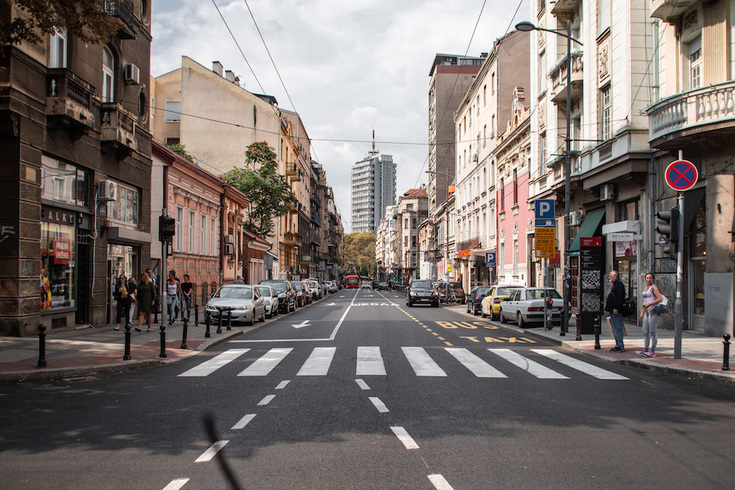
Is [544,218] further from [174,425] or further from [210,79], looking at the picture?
[210,79]

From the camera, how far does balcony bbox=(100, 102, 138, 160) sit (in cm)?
1809

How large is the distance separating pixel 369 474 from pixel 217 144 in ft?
150

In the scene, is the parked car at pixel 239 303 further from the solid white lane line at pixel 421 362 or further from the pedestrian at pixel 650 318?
the pedestrian at pixel 650 318

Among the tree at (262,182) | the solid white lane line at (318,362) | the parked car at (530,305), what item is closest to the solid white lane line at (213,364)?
the solid white lane line at (318,362)

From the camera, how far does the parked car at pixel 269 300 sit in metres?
25.0

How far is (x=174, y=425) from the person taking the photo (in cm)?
658

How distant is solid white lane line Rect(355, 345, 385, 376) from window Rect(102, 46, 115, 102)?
39.3 feet

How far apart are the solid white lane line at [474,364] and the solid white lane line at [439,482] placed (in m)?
5.28

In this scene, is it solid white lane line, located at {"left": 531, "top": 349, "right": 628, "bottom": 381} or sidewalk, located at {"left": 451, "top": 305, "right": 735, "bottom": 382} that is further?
sidewalk, located at {"left": 451, "top": 305, "right": 735, "bottom": 382}

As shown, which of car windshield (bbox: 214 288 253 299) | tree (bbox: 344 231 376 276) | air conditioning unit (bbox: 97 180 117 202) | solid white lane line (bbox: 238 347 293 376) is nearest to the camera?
solid white lane line (bbox: 238 347 293 376)

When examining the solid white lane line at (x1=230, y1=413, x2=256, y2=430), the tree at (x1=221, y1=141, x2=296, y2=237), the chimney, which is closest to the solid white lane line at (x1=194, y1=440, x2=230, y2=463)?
the solid white lane line at (x1=230, y1=413, x2=256, y2=430)

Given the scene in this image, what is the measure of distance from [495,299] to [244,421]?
60.2ft

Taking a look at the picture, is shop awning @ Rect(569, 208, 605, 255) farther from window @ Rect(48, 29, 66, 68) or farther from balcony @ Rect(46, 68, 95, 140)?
window @ Rect(48, 29, 66, 68)

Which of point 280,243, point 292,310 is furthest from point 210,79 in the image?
point 292,310
